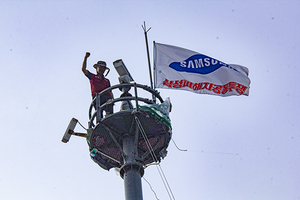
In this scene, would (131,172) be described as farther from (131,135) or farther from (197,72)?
(197,72)

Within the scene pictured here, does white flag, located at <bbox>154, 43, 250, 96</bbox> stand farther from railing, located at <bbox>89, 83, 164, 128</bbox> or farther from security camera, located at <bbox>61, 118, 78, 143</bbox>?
security camera, located at <bbox>61, 118, 78, 143</bbox>

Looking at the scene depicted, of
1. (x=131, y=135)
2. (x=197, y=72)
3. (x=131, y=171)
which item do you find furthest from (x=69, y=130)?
(x=197, y=72)

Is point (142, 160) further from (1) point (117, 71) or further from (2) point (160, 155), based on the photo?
(1) point (117, 71)

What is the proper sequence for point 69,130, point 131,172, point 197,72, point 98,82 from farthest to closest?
point 197,72 < point 98,82 < point 69,130 < point 131,172

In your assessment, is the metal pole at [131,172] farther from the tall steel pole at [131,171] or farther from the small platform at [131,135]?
the small platform at [131,135]

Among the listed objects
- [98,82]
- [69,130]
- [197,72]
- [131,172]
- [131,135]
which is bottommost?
[131,172]

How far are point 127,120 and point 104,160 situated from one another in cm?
214

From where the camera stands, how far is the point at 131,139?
14.9 meters

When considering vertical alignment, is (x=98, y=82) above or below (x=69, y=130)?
above

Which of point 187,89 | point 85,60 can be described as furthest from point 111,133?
point 187,89

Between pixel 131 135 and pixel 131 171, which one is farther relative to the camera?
pixel 131 135

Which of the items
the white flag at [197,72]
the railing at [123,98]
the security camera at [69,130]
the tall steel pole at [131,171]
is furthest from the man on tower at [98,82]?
the white flag at [197,72]

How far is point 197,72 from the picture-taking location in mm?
18688

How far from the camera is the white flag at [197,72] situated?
17938 mm
